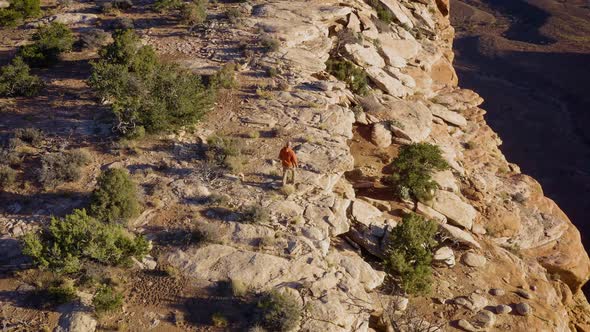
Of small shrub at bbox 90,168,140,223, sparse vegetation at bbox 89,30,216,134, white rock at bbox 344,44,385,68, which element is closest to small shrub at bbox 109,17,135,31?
sparse vegetation at bbox 89,30,216,134

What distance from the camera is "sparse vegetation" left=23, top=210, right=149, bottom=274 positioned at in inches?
420

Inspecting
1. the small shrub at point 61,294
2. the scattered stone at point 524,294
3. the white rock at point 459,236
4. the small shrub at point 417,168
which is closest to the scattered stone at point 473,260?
the white rock at point 459,236

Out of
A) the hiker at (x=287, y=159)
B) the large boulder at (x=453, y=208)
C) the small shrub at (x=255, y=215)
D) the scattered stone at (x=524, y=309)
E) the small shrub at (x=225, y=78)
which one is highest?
the small shrub at (x=225, y=78)

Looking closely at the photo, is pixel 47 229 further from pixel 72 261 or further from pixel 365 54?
pixel 365 54

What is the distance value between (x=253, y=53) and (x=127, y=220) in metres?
9.97

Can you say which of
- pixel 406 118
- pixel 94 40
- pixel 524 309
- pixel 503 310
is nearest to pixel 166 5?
pixel 94 40

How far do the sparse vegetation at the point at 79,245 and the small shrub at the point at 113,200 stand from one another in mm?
626

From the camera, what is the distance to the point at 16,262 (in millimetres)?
11352

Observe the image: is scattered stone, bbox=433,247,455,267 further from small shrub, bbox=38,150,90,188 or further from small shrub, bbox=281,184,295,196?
small shrub, bbox=38,150,90,188

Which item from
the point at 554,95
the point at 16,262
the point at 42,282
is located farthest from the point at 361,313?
the point at 554,95

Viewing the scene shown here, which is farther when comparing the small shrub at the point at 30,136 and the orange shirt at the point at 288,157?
the small shrub at the point at 30,136

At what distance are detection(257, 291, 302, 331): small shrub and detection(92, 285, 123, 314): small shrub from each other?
3277mm

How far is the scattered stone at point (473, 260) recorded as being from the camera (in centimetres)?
1459

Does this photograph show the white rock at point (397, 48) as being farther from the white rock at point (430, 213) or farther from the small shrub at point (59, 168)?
the small shrub at point (59, 168)
